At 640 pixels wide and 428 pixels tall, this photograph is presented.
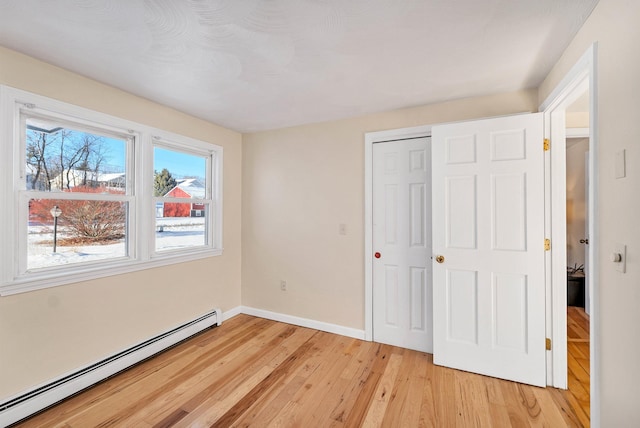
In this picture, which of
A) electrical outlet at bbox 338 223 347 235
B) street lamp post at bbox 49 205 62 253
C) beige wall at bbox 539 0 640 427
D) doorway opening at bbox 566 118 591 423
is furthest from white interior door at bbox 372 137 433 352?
street lamp post at bbox 49 205 62 253

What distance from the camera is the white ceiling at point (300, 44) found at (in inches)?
54.1

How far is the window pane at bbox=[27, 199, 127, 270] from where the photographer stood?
1.93 m

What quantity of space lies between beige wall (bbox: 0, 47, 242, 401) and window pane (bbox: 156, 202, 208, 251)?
0.82 ft

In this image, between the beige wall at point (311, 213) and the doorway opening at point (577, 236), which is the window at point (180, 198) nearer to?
the beige wall at point (311, 213)

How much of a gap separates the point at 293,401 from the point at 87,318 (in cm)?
170

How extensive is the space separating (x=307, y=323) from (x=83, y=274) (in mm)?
2148

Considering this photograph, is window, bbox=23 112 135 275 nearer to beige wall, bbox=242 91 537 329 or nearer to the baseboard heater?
the baseboard heater

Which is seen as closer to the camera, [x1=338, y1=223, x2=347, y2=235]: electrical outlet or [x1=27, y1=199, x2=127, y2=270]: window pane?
[x1=27, y1=199, x2=127, y2=270]: window pane

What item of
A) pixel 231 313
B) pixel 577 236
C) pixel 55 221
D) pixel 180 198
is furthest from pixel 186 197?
pixel 577 236

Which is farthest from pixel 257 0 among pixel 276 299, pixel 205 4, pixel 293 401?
pixel 276 299

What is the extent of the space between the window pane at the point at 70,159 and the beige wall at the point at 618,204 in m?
3.31

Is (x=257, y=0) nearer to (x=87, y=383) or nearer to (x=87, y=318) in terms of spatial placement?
(x=87, y=318)

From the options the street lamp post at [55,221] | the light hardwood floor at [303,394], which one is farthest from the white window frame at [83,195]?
the light hardwood floor at [303,394]

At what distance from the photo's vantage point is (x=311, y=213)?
3197 mm
